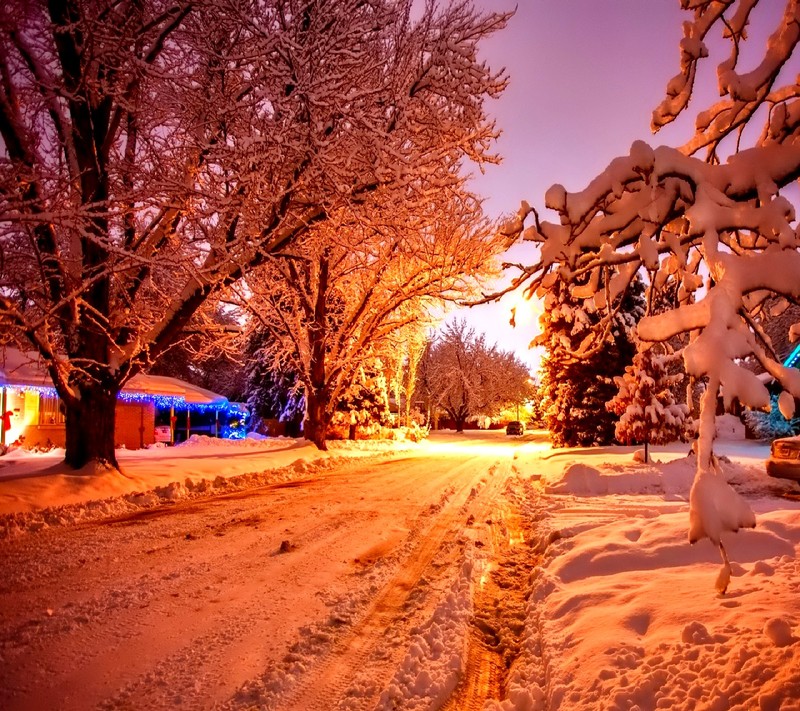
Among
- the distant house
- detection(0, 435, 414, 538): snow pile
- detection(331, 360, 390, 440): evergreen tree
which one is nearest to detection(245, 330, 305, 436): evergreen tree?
detection(331, 360, 390, 440): evergreen tree

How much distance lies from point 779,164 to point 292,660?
14.6 ft

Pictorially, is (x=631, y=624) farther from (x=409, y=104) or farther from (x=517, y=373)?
(x=517, y=373)

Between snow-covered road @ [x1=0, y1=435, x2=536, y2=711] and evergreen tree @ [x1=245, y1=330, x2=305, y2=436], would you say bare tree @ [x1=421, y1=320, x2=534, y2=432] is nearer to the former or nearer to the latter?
evergreen tree @ [x1=245, y1=330, x2=305, y2=436]

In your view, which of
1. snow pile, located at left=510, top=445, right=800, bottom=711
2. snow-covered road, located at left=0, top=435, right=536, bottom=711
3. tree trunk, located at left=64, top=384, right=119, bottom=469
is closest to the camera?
snow pile, located at left=510, top=445, right=800, bottom=711

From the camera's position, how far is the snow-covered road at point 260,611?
3.53 m

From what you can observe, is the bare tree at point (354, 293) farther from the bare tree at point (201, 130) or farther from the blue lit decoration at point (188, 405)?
the blue lit decoration at point (188, 405)

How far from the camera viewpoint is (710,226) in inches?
105

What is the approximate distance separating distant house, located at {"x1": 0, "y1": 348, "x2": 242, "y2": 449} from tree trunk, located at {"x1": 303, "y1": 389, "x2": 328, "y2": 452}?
773 cm

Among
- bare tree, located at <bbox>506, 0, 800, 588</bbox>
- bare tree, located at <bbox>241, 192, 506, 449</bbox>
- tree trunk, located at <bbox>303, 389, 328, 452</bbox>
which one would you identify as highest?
bare tree, located at <bbox>241, 192, 506, 449</bbox>

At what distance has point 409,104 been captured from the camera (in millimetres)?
10398

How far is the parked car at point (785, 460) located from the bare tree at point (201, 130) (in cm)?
903

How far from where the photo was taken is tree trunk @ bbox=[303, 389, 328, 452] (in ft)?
66.7

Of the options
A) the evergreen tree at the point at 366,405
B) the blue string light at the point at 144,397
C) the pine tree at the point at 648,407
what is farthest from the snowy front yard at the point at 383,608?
the evergreen tree at the point at 366,405

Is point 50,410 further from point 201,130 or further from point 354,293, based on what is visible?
point 201,130
